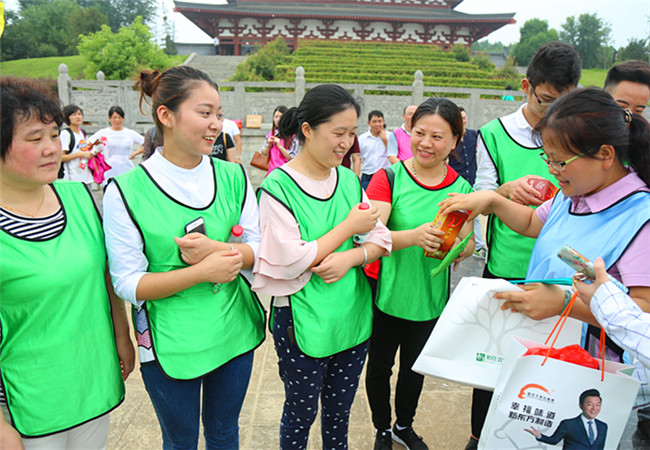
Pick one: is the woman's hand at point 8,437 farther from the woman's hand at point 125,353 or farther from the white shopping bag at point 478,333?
the white shopping bag at point 478,333

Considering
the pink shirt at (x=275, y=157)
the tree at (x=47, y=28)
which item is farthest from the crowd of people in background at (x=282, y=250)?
the tree at (x=47, y=28)

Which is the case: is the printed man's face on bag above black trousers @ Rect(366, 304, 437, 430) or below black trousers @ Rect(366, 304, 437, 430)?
above

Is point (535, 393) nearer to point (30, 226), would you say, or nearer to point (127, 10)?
point (30, 226)

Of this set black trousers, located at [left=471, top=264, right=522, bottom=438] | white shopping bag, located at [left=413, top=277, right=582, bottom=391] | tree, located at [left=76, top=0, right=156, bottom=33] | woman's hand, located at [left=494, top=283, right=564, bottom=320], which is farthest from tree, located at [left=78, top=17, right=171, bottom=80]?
tree, located at [left=76, top=0, right=156, bottom=33]

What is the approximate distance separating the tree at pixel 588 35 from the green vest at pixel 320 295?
43725 mm

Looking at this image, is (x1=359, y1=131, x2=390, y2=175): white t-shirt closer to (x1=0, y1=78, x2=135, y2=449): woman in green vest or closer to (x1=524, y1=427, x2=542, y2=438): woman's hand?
(x1=0, y1=78, x2=135, y2=449): woman in green vest

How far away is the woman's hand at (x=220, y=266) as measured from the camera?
1.44 metres

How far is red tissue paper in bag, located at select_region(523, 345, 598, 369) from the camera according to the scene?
3.88 ft

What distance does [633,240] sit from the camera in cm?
124

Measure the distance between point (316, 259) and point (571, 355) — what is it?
32.7 inches

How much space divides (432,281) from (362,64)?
72.1 feet

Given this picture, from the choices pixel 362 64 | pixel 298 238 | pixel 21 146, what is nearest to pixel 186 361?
pixel 298 238

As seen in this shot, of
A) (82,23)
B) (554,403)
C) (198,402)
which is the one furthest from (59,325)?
(82,23)

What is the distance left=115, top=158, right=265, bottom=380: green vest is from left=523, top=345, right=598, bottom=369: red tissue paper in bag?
968mm
